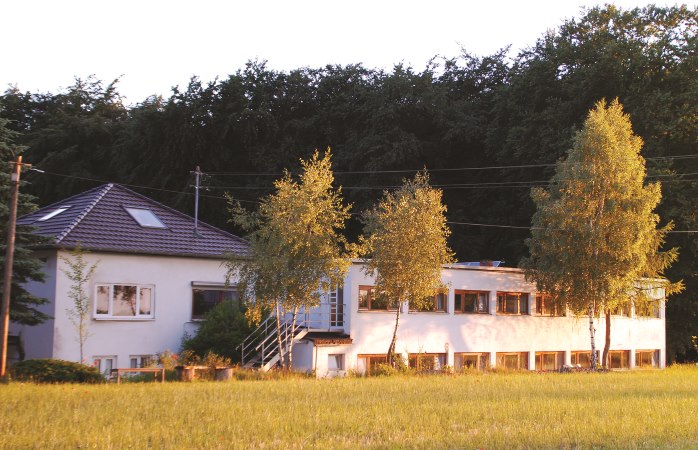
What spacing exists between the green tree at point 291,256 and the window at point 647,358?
68.7 ft

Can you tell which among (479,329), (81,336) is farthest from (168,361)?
(479,329)

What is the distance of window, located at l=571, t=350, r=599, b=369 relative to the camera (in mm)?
41156

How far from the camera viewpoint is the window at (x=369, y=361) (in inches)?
1294

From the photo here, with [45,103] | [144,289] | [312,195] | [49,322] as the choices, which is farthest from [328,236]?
[45,103]

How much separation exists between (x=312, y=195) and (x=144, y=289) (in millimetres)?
7631

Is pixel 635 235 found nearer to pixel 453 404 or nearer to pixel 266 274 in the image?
pixel 266 274

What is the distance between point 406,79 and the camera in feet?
167

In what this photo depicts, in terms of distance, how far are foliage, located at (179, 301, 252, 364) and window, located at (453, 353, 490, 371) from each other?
→ 31.1ft

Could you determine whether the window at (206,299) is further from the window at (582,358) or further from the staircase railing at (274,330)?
the window at (582,358)

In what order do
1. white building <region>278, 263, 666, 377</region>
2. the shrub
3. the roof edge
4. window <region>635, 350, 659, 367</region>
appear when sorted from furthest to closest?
window <region>635, 350, 659, 367</region> < white building <region>278, 263, 666, 377</region> < the roof edge < the shrub

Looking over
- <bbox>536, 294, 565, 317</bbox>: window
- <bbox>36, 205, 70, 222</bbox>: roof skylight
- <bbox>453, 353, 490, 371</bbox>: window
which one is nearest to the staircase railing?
<bbox>453, 353, 490, 371</bbox>: window

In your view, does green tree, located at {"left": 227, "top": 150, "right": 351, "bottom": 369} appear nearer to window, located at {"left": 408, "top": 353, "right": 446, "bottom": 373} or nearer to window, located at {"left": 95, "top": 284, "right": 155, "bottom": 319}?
window, located at {"left": 95, "top": 284, "right": 155, "bottom": 319}

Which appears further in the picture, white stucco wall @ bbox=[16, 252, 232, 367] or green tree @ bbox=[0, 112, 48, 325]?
white stucco wall @ bbox=[16, 252, 232, 367]

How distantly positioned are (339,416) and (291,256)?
508 inches
